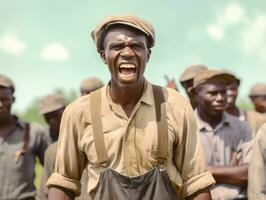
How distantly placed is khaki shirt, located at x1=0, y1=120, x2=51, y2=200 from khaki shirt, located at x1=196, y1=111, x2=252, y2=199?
8.56ft

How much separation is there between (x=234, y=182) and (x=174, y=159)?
105 inches

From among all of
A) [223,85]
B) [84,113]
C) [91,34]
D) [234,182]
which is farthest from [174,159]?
[223,85]

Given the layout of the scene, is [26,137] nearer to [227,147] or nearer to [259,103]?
[227,147]

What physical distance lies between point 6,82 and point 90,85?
1.63 meters

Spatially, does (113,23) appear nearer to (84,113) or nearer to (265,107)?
(84,113)

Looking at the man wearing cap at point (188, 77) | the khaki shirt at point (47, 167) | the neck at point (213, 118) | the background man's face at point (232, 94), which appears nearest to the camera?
the neck at point (213, 118)

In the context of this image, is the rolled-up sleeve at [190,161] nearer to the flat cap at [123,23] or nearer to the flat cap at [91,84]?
the flat cap at [123,23]

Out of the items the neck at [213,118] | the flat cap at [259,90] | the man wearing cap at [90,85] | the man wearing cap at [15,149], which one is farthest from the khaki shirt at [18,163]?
the flat cap at [259,90]

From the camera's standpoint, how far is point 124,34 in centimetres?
475

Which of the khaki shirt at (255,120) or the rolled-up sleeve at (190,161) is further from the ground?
the khaki shirt at (255,120)

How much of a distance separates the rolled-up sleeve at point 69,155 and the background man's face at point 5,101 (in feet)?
15.7

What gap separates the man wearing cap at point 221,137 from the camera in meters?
7.41

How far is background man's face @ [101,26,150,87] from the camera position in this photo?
4.67m

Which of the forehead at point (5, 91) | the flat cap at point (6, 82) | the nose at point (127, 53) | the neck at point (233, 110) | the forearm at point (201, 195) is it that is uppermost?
the flat cap at point (6, 82)
